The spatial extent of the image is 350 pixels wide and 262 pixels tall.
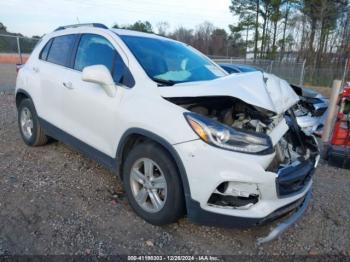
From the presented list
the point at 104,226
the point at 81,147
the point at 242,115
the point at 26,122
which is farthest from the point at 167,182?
the point at 26,122

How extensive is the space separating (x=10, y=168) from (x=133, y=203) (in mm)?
2054

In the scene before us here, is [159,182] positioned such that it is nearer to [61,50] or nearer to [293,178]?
[293,178]

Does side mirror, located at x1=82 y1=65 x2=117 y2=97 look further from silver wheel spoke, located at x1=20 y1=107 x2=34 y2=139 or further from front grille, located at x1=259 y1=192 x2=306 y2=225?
silver wheel spoke, located at x1=20 y1=107 x2=34 y2=139

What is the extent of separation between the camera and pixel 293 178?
2670mm

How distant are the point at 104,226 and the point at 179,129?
3.99 feet

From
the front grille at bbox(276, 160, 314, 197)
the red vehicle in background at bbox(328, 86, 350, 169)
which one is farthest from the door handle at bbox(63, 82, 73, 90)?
the red vehicle in background at bbox(328, 86, 350, 169)

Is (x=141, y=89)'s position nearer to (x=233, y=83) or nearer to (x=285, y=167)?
(x=233, y=83)

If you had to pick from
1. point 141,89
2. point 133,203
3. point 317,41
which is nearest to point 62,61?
point 141,89

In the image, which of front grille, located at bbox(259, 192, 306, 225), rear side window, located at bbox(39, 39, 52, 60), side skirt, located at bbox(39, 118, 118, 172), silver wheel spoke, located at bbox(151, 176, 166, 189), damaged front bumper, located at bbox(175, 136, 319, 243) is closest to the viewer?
damaged front bumper, located at bbox(175, 136, 319, 243)

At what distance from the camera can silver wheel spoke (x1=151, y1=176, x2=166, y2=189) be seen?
2.80 meters

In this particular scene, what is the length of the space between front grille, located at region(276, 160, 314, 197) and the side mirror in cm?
175

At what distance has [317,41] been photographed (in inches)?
1246

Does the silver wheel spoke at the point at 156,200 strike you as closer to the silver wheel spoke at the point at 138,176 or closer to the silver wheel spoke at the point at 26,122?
the silver wheel spoke at the point at 138,176

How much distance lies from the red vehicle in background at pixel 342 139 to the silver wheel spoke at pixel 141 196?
349cm
